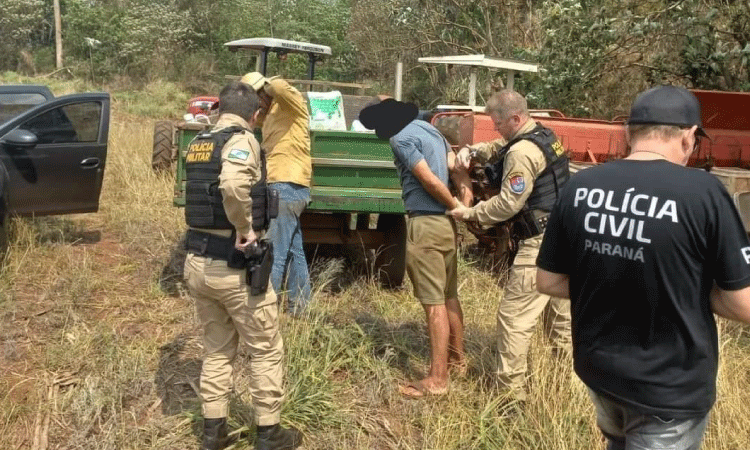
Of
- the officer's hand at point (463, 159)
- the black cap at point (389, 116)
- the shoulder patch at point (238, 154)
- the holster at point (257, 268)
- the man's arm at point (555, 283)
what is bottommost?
the holster at point (257, 268)

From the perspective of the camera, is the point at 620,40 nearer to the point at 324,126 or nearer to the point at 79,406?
the point at 324,126

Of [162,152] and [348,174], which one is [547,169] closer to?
[348,174]

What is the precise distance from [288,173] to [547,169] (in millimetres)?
1999

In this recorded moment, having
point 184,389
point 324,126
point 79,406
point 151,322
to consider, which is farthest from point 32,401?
point 324,126

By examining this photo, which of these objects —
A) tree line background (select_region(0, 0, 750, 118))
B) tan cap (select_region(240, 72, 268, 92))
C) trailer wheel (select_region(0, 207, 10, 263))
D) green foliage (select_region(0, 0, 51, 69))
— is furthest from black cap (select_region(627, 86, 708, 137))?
green foliage (select_region(0, 0, 51, 69))

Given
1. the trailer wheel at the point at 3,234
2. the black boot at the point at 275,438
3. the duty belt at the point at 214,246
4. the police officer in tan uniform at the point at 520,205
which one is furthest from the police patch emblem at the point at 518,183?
the trailer wheel at the point at 3,234

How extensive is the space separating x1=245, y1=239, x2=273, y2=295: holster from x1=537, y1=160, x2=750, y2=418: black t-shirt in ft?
5.42

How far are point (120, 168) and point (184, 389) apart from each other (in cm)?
668

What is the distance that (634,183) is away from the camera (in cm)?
237

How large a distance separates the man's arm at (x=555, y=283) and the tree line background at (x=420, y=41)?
6.77m

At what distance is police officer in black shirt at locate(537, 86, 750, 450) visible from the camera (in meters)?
2.30

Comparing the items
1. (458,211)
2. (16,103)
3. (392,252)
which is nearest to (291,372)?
(458,211)

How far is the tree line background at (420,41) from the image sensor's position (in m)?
9.73

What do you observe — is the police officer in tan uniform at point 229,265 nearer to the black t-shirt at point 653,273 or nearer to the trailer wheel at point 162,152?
the black t-shirt at point 653,273
